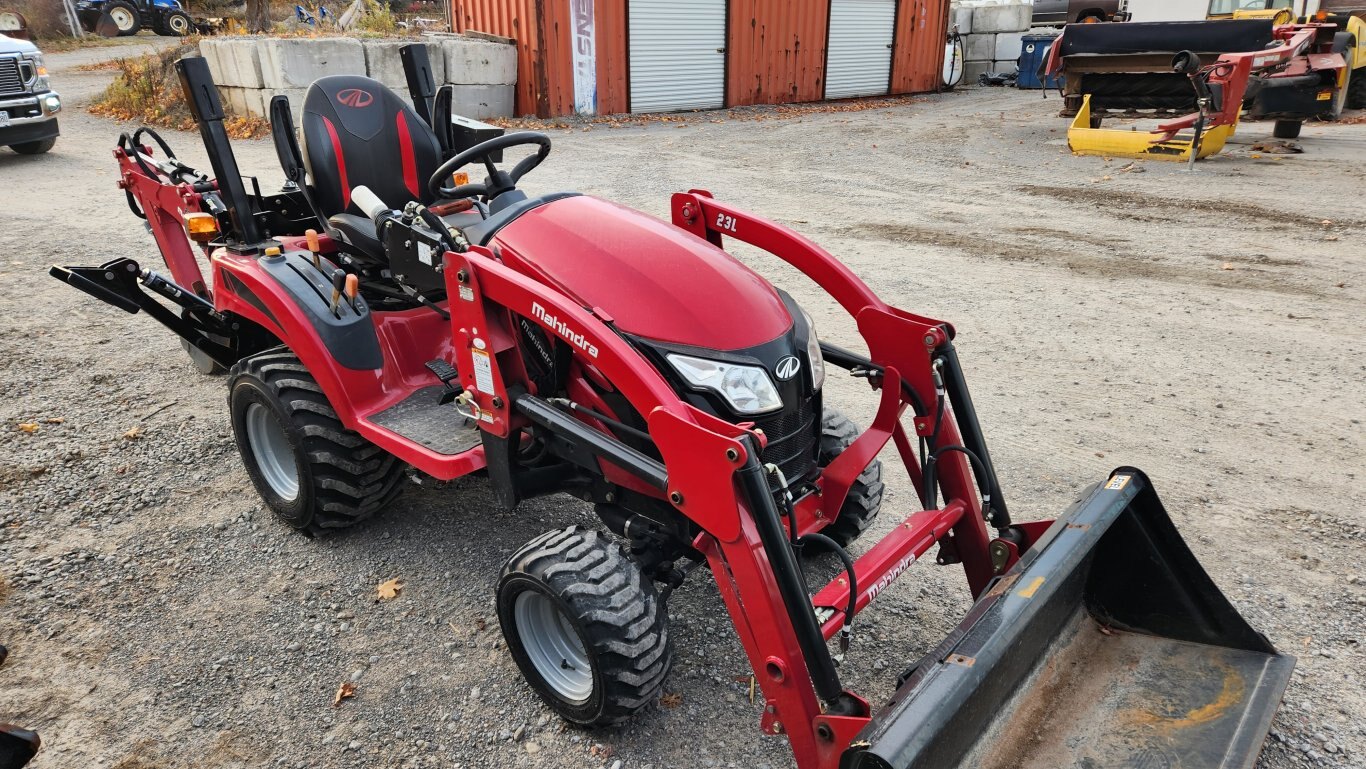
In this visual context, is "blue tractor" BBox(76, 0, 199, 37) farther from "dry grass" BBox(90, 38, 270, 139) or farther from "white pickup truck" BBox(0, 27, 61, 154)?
"white pickup truck" BBox(0, 27, 61, 154)

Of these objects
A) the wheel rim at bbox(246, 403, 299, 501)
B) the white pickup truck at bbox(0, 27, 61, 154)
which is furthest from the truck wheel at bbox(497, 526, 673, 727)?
the white pickup truck at bbox(0, 27, 61, 154)

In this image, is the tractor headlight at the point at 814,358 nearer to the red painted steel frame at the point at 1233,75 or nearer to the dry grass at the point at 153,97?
the red painted steel frame at the point at 1233,75

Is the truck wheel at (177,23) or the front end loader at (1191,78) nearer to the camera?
the front end loader at (1191,78)

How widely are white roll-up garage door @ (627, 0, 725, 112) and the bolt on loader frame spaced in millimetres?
13053

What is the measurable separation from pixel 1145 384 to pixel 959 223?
12.3 ft

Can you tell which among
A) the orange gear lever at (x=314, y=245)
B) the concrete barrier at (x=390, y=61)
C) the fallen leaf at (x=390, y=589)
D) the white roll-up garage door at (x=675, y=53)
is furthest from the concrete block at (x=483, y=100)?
the fallen leaf at (x=390, y=589)

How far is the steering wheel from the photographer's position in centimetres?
302

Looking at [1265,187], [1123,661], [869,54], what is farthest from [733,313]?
[869,54]

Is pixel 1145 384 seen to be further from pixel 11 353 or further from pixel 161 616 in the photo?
pixel 11 353

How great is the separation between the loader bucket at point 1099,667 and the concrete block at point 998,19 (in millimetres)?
22583

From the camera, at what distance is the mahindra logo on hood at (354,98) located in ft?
13.1

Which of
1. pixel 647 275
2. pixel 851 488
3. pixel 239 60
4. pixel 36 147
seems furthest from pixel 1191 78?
pixel 36 147

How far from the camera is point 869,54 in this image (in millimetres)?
19766

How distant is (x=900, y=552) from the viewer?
255 centimetres
